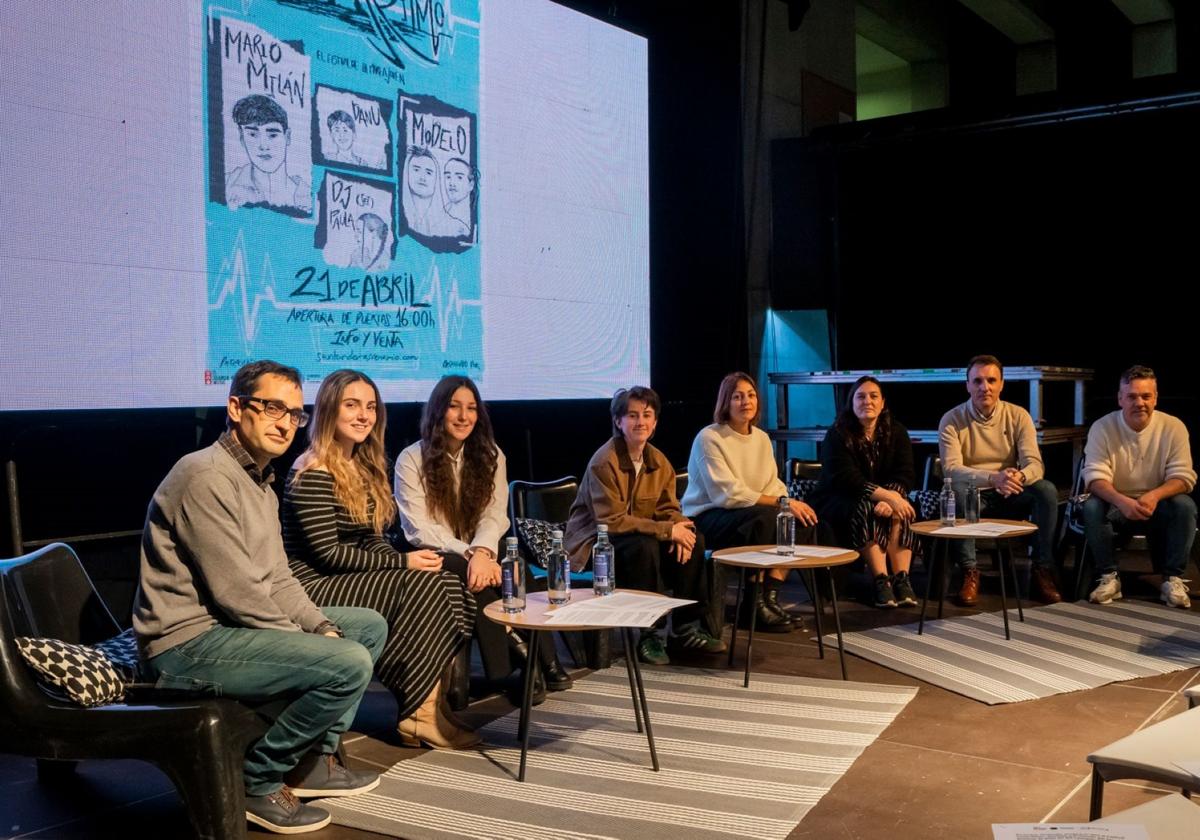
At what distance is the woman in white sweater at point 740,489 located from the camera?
5078mm

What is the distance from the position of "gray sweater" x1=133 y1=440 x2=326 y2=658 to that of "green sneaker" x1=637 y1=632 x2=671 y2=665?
2.07m

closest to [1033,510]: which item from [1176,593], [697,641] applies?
[1176,593]

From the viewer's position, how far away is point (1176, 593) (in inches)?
216

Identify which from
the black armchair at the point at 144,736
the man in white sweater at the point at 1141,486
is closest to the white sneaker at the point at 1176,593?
the man in white sweater at the point at 1141,486

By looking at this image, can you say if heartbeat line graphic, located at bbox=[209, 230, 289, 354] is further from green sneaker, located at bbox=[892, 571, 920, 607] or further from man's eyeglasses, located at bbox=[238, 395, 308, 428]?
green sneaker, located at bbox=[892, 571, 920, 607]

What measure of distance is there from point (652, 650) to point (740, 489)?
85cm

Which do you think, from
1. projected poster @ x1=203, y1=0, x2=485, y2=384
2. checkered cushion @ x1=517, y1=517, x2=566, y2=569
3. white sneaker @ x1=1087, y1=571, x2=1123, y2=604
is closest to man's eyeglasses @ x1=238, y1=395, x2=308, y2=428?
projected poster @ x1=203, y1=0, x2=485, y2=384

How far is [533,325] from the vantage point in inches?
226

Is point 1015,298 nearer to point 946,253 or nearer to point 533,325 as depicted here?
point 946,253

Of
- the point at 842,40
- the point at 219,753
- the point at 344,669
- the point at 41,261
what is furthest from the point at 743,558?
the point at 842,40

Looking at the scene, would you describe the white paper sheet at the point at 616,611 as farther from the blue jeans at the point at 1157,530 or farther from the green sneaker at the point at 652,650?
the blue jeans at the point at 1157,530

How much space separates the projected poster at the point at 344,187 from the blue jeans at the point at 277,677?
1.77m

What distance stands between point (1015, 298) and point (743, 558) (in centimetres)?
451

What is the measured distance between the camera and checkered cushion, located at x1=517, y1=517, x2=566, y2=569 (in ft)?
15.3
